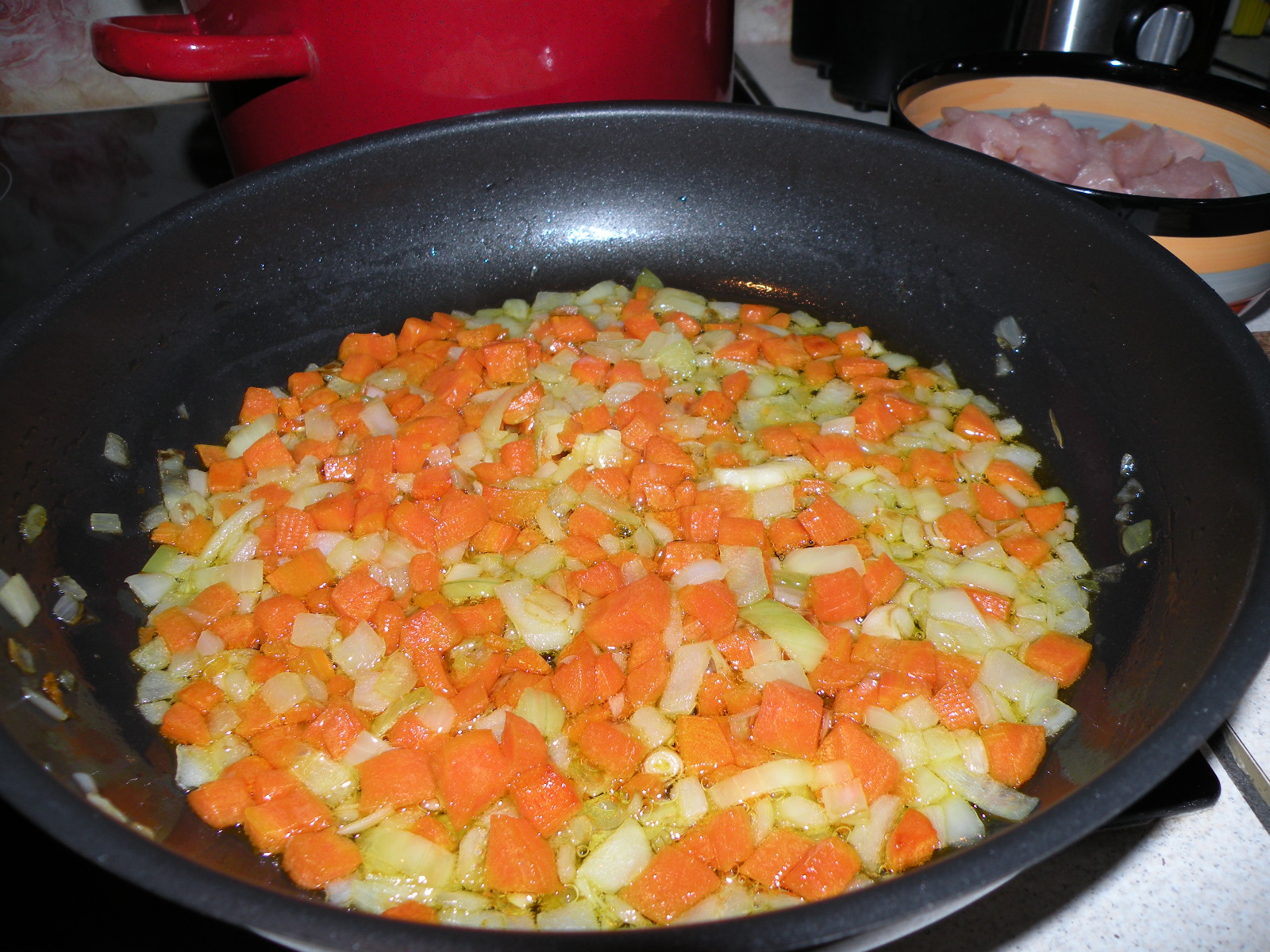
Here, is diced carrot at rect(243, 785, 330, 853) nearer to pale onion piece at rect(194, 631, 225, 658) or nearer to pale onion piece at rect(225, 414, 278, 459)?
pale onion piece at rect(194, 631, 225, 658)

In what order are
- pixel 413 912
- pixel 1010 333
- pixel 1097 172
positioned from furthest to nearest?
pixel 1097 172 < pixel 1010 333 < pixel 413 912

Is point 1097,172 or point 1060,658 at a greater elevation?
point 1097,172

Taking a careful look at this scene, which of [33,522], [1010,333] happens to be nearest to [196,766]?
[33,522]

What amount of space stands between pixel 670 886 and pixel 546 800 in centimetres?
15

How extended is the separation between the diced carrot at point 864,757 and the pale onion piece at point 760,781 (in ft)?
0.11

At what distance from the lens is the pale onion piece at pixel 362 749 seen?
0.94 m

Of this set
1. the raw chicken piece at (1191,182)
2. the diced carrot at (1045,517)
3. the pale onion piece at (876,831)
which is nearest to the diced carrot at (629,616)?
the pale onion piece at (876,831)

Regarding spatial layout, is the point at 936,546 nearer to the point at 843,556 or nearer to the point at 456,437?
the point at 843,556

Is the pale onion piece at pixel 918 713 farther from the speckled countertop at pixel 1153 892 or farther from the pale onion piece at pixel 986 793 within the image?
the speckled countertop at pixel 1153 892

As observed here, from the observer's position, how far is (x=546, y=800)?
89cm

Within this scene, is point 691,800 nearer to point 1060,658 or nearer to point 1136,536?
point 1060,658

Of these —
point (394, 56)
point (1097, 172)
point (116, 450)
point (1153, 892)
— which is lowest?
point (1153, 892)

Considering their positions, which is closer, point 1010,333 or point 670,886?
point 670,886

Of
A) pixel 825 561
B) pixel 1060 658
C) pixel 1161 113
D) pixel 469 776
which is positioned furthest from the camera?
pixel 1161 113
